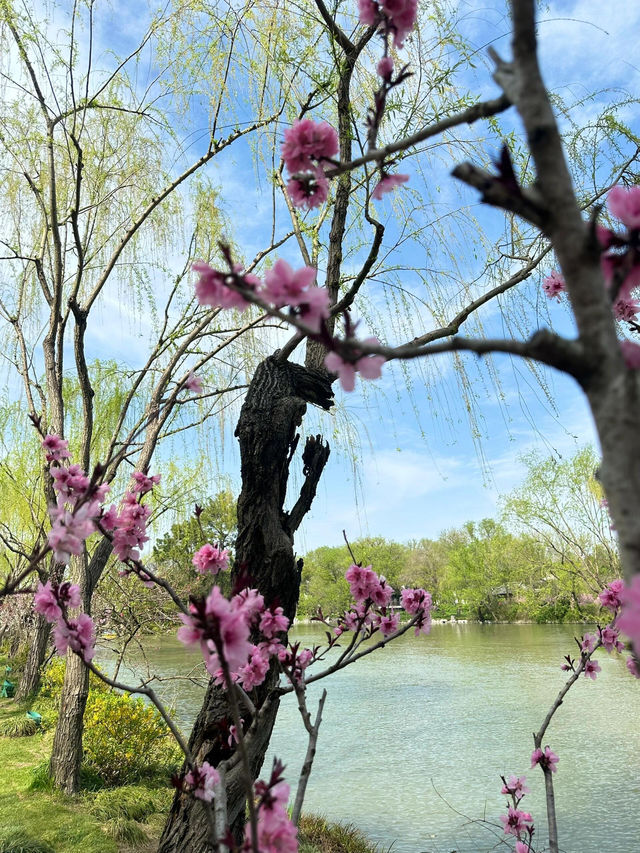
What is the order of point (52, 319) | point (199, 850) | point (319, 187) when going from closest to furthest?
point (319, 187) < point (199, 850) < point (52, 319)

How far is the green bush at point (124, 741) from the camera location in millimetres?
6176

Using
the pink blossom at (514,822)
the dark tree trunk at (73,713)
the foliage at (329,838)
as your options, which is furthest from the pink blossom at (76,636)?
the foliage at (329,838)

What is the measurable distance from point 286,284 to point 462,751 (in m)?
9.56

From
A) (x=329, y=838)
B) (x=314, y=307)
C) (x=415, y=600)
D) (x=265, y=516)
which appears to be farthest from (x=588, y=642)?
(x=329, y=838)

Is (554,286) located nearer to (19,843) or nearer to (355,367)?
(355,367)

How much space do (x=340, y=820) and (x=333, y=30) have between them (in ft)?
22.6

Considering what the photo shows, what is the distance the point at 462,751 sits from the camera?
8.62 m

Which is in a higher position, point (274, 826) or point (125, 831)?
point (274, 826)

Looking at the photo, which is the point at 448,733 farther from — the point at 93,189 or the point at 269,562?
the point at 93,189

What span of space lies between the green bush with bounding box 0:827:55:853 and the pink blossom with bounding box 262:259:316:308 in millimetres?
4872

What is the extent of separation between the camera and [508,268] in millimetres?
3367

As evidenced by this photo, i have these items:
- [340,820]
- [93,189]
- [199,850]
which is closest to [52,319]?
[93,189]

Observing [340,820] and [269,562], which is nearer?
[269,562]

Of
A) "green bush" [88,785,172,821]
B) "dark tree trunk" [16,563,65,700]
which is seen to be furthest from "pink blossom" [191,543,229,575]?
"dark tree trunk" [16,563,65,700]
